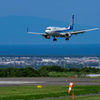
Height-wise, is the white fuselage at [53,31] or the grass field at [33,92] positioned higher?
the white fuselage at [53,31]

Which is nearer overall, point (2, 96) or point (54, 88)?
point (2, 96)

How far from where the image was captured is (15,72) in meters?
81.9

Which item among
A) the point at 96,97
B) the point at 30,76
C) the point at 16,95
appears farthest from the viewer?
the point at 30,76

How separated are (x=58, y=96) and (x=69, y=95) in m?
1.40

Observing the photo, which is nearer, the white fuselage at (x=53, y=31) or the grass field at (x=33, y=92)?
the grass field at (x=33, y=92)

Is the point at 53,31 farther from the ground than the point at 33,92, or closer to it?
farther from the ground

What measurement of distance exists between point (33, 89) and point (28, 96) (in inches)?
291

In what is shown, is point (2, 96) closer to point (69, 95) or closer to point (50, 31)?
point (69, 95)

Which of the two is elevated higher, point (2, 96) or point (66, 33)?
point (66, 33)

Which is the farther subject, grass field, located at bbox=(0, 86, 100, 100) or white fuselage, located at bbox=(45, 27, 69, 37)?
white fuselage, located at bbox=(45, 27, 69, 37)

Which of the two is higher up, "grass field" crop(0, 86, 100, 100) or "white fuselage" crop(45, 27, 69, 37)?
"white fuselage" crop(45, 27, 69, 37)

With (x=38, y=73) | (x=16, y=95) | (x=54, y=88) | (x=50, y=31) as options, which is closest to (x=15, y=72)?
(x=38, y=73)

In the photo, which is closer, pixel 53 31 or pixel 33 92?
pixel 33 92

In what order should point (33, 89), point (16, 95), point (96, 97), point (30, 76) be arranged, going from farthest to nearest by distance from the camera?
point (30, 76) < point (33, 89) < point (16, 95) < point (96, 97)
